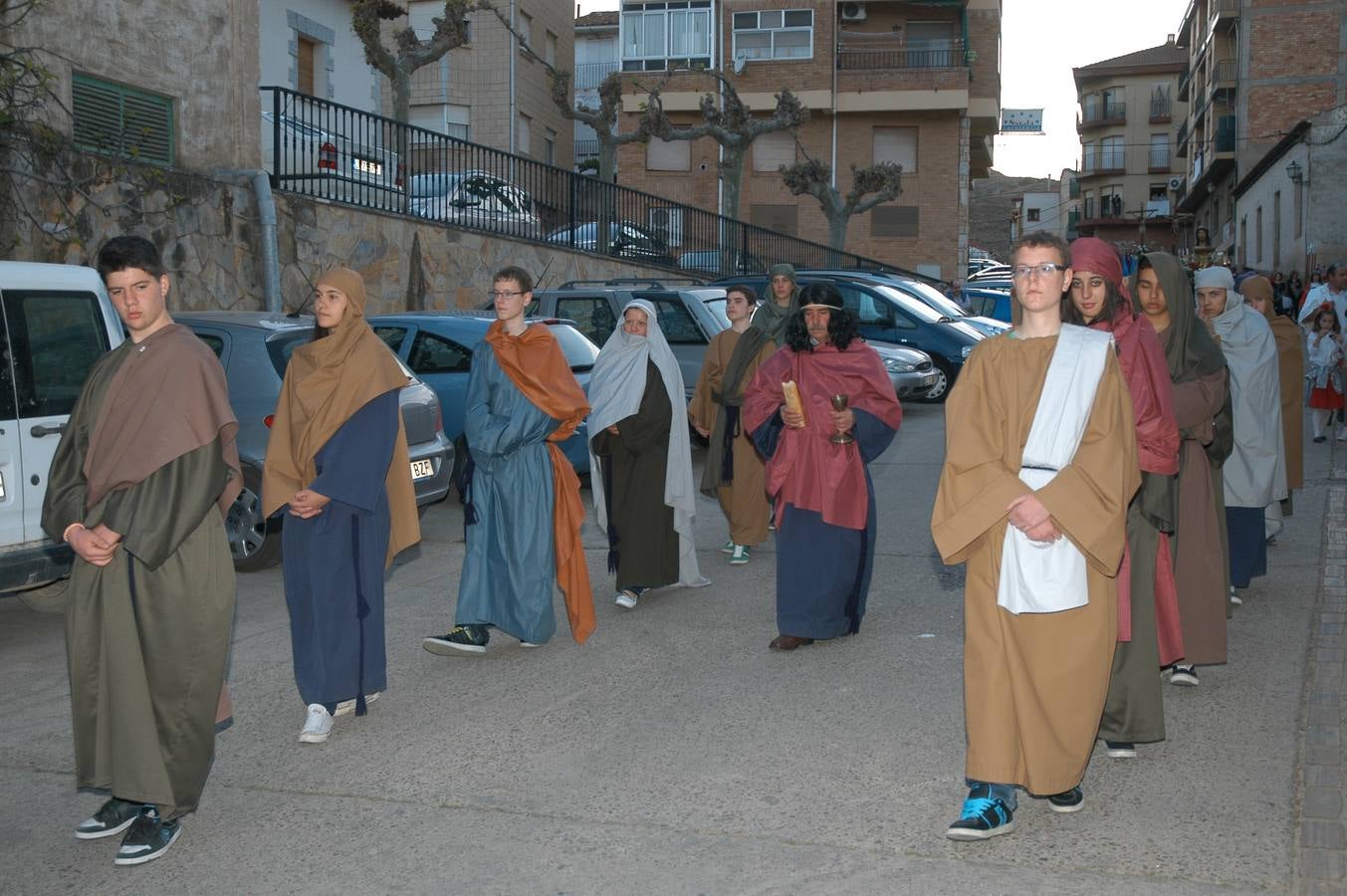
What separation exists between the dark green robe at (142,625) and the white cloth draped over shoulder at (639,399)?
12.7ft

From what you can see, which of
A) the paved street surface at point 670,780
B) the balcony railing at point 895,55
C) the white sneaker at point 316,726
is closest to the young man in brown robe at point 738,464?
the paved street surface at point 670,780

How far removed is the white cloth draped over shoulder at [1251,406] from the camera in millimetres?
7676

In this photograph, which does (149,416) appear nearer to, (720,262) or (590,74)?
(720,262)

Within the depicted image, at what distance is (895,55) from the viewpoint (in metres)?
43.8

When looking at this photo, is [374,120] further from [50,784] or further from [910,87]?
[910,87]

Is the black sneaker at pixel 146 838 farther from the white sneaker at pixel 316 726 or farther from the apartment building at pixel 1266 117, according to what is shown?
the apartment building at pixel 1266 117

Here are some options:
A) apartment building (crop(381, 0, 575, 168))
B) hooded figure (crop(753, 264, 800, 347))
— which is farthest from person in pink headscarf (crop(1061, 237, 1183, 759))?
apartment building (crop(381, 0, 575, 168))

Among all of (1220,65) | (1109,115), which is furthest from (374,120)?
(1109,115)

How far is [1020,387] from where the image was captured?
14.5 ft

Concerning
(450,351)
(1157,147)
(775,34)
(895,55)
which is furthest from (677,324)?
(1157,147)

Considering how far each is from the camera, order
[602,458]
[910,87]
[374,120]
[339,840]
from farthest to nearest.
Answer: [910,87] < [374,120] < [602,458] < [339,840]

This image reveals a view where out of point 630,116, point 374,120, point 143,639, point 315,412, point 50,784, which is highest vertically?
point 630,116

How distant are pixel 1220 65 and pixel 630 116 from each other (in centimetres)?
2440

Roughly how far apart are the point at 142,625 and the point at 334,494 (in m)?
1.26
